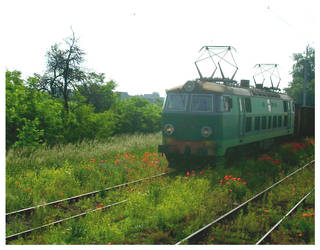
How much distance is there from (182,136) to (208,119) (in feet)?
3.52

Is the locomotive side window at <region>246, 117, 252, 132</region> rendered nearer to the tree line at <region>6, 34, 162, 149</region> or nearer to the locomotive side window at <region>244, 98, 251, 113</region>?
the locomotive side window at <region>244, 98, 251, 113</region>

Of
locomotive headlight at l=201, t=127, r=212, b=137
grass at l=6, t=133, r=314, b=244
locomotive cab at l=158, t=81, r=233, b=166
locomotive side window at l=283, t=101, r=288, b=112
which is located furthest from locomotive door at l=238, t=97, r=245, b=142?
locomotive side window at l=283, t=101, r=288, b=112

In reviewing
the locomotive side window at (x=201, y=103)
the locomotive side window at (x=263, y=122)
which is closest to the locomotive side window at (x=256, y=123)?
the locomotive side window at (x=263, y=122)

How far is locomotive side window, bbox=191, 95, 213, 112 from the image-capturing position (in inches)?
413

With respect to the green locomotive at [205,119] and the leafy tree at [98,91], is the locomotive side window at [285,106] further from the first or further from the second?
the leafy tree at [98,91]

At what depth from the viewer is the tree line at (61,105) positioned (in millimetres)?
11766

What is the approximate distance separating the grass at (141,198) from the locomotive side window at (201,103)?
2.05 m

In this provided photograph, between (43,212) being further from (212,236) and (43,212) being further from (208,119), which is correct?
(208,119)

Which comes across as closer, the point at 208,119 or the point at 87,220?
the point at 87,220

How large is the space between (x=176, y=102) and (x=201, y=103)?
3.01 ft

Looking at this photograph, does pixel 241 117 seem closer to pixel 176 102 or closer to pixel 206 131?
pixel 206 131

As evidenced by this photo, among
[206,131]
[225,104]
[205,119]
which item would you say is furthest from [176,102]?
[225,104]

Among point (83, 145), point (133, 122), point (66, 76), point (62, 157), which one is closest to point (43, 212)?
point (62, 157)

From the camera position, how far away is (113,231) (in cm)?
570
